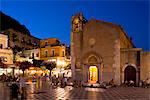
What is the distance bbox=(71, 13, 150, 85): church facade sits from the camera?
28.5 m

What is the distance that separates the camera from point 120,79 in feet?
95.0

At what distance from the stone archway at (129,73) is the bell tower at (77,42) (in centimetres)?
582

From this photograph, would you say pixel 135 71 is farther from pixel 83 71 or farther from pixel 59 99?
pixel 59 99

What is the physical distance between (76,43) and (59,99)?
18209 mm

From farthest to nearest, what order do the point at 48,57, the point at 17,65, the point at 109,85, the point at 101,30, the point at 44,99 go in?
the point at 48,57 < the point at 17,65 < the point at 101,30 < the point at 109,85 < the point at 44,99

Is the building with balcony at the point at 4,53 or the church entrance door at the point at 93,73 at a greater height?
the building with balcony at the point at 4,53

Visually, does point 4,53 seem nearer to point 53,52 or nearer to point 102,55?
point 53,52

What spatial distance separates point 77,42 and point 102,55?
4.01 meters

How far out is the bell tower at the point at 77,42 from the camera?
105 feet

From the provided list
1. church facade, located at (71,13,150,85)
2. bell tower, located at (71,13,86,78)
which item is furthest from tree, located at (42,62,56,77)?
church facade, located at (71,13,150,85)

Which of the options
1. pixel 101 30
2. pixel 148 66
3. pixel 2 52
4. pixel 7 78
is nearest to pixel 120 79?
pixel 148 66

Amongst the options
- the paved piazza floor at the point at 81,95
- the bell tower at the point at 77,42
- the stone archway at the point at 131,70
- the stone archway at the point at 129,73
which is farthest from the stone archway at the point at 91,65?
the paved piazza floor at the point at 81,95

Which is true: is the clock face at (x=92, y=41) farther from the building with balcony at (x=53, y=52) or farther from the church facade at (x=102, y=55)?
the building with balcony at (x=53, y=52)

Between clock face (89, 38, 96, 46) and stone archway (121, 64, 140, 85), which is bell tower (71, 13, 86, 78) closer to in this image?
clock face (89, 38, 96, 46)
